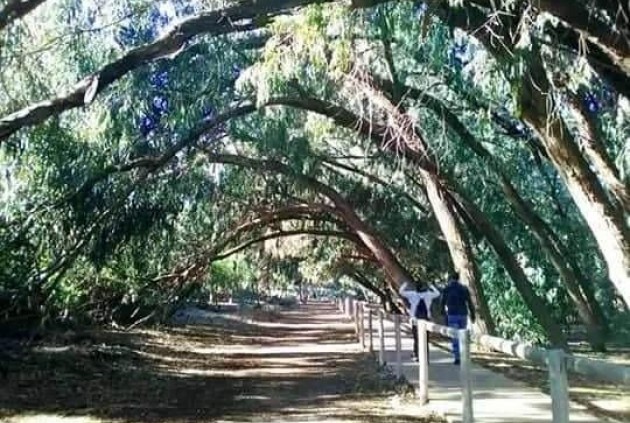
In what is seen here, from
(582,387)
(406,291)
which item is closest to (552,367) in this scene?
(582,387)

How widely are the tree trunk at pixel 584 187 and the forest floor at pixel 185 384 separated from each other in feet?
9.64

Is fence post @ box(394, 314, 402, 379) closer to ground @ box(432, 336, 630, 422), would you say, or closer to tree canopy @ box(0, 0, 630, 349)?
ground @ box(432, 336, 630, 422)

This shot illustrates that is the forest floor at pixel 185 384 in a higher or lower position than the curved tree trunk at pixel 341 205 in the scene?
lower

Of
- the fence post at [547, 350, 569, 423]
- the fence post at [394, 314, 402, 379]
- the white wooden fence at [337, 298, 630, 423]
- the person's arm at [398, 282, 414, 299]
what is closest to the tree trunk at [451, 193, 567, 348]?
the person's arm at [398, 282, 414, 299]

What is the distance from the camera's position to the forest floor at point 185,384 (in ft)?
40.6

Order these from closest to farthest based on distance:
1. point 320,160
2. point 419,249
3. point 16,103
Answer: point 16,103 < point 320,160 < point 419,249

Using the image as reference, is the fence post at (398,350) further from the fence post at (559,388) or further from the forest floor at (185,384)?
the fence post at (559,388)

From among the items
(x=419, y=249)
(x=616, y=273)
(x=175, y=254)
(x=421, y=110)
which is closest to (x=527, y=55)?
(x=616, y=273)

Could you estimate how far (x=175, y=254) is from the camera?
25.4 m

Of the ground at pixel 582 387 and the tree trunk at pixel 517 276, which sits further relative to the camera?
the tree trunk at pixel 517 276

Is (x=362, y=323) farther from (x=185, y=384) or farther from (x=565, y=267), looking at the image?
(x=185, y=384)

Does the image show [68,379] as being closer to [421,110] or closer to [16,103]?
[16,103]

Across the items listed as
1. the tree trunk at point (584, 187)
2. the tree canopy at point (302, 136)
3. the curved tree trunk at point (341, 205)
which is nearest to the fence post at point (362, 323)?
the curved tree trunk at point (341, 205)

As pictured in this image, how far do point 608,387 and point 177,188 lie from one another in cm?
915
